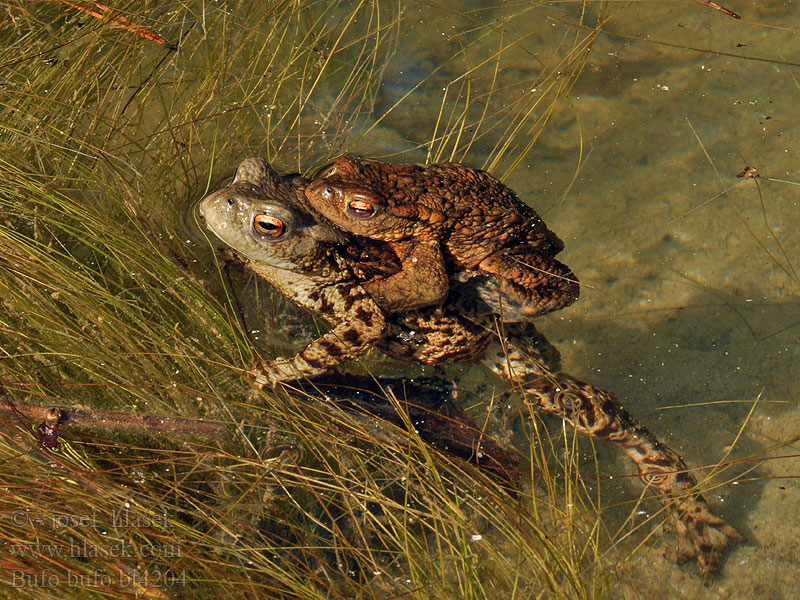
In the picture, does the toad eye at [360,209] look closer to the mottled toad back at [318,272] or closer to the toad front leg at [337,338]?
the mottled toad back at [318,272]

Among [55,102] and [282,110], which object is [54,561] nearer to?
[55,102]

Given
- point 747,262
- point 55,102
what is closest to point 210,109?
point 55,102

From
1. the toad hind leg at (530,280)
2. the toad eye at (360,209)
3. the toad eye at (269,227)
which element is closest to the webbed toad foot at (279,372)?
the toad eye at (269,227)

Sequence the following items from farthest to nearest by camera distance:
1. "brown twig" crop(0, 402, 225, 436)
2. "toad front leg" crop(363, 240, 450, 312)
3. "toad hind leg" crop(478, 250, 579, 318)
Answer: "toad hind leg" crop(478, 250, 579, 318) < "toad front leg" crop(363, 240, 450, 312) < "brown twig" crop(0, 402, 225, 436)

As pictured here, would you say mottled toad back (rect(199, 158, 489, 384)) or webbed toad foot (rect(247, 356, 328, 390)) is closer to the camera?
mottled toad back (rect(199, 158, 489, 384))

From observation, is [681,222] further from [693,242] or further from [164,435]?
[164,435]

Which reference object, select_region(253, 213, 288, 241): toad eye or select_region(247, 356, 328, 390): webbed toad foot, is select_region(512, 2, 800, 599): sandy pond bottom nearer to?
select_region(247, 356, 328, 390): webbed toad foot

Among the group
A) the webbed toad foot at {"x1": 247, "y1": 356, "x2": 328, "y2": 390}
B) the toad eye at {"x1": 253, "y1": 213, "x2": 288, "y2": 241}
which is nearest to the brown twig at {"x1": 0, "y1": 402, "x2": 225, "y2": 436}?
the webbed toad foot at {"x1": 247, "y1": 356, "x2": 328, "y2": 390}
